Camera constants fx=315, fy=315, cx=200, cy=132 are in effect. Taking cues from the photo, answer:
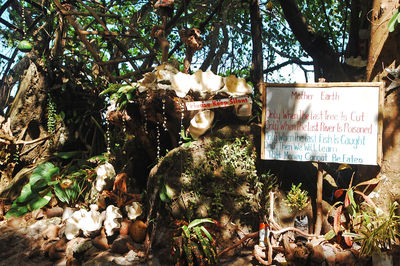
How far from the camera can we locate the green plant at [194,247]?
2814 millimetres

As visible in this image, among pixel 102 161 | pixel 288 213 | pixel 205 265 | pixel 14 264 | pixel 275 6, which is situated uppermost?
pixel 275 6

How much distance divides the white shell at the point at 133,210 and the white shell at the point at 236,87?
1672mm

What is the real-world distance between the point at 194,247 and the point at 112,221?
1.17 m

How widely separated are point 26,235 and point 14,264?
520 mm

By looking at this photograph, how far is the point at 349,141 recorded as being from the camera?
2.99 m

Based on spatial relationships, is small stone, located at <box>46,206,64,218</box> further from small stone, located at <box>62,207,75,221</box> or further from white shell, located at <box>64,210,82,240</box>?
white shell, located at <box>64,210,82,240</box>

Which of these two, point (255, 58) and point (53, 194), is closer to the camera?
point (53, 194)

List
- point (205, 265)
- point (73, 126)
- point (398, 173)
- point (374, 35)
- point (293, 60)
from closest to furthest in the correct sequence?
1. point (205, 265)
2. point (398, 173)
3. point (374, 35)
4. point (73, 126)
5. point (293, 60)

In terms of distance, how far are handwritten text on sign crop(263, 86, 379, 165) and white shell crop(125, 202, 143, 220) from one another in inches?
62.1

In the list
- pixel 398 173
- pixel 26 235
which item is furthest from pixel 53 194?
pixel 398 173

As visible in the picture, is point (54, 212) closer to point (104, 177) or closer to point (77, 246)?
point (104, 177)

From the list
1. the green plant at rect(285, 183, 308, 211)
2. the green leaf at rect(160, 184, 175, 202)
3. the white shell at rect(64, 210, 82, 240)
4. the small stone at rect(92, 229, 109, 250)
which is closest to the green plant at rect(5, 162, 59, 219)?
the white shell at rect(64, 210, 82, 240)

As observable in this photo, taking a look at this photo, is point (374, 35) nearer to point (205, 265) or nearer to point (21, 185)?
point (205, 265)

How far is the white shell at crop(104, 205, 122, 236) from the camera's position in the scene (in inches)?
137
